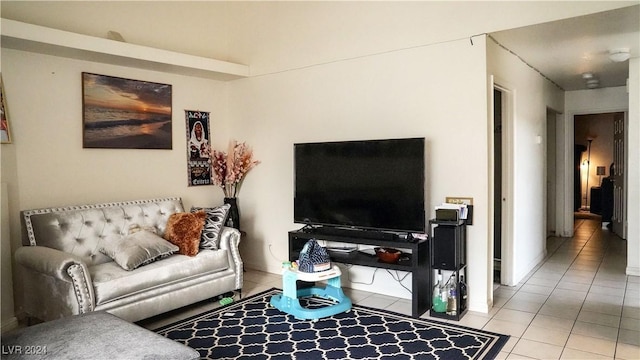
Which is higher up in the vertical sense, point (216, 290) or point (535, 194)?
point (535, 194)

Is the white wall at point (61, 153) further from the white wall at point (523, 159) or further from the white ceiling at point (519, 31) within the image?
the white wall at point (523, 159)

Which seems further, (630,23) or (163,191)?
(163,191)

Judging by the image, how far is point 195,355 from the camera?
2107mm

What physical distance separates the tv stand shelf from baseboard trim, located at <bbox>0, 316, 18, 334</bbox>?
8.21 ft

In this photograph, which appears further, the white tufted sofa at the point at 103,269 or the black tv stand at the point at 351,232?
the black tv stand at the point at 351,232

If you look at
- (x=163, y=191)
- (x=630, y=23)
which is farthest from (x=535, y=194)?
(x=163, y=191)

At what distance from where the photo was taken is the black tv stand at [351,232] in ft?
13.1

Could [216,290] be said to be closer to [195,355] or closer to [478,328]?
[195,355]

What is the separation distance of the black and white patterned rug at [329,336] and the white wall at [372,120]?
63 centimetres

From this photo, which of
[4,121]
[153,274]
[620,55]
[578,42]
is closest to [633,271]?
[620,55]

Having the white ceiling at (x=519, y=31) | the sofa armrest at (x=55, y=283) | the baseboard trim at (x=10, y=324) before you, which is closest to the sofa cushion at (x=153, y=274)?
the sofa armrest at (x=55, y=283)

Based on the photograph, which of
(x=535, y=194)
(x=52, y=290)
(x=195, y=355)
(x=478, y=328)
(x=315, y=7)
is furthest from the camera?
(x=535, y=194)

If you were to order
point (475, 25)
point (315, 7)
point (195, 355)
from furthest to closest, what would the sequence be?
point (315, 7), point (475, 25), point (195, 355)

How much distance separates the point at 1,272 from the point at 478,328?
3.77 metres
